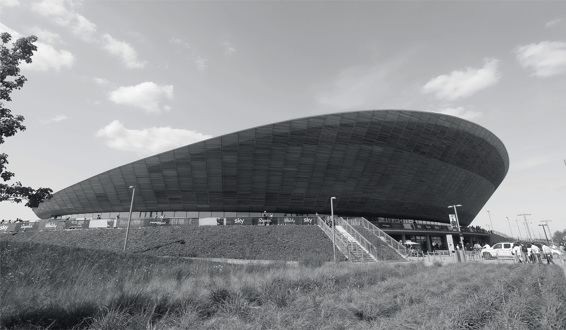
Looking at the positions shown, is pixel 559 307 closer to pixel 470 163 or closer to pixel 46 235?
pixel 46 235

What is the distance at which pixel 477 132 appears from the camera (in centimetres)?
5219

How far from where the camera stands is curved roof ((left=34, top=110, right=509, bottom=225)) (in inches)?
1630

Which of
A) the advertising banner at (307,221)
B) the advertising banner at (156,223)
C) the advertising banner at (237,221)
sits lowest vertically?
the advertising banner at (156,223)

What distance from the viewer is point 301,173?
44438 mm

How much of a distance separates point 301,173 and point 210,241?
1912 cm

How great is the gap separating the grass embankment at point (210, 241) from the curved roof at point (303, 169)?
11.0m

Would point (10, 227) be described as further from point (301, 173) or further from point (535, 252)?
point (535, 252)

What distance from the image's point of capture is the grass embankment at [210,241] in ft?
90.0

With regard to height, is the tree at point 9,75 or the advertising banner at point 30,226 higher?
the tree at point 9,75

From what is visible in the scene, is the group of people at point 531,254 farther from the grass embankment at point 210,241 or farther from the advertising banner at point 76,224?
the advertising banner at point 76,224

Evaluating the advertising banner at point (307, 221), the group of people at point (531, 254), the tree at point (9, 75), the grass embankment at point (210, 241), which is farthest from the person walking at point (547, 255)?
the tree at point (9, 75)

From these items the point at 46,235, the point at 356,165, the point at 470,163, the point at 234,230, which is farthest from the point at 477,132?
the point at 46,235

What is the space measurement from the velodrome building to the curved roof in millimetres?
153

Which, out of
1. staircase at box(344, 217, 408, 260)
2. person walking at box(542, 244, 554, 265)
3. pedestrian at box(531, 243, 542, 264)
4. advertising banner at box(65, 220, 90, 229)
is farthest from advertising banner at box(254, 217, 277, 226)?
person walking at box(542, 244, 554, 265)
